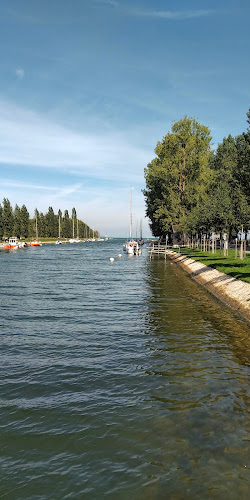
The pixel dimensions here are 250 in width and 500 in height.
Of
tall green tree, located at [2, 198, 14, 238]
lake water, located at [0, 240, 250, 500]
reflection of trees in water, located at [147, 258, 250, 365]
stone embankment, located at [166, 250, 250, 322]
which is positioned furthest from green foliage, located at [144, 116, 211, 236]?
tall green tree, located at [2, 198, 14, 238]

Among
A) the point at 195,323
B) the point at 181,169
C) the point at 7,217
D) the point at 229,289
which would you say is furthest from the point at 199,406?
the point at 7,217

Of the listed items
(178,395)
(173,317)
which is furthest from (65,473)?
(173,317)

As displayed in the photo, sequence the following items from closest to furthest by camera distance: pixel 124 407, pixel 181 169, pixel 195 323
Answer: pixel 124 407 → pixel 195 323 → pixel 181 169

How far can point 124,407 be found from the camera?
9406 mm

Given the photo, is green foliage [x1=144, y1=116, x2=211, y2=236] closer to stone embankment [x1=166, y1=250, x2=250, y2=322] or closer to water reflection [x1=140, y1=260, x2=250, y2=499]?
stone embankment [x1=166, y1=250, x2=250, y2=322]

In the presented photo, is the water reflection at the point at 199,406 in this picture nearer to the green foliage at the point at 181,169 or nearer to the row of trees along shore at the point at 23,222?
the green foliage at the point at 181,169

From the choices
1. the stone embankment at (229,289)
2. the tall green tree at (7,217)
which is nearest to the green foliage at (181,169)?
the stone embankment at (229,289)

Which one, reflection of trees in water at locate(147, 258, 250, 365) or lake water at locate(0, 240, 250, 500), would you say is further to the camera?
reflection of trees in water at locate(147, 258, 250, 365)

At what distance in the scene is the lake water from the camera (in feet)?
21.6

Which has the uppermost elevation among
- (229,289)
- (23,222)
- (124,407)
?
(23,222)

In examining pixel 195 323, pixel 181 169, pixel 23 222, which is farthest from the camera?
pixel 23 222

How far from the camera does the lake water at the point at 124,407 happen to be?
21.6 ft

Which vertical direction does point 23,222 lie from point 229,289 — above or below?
above

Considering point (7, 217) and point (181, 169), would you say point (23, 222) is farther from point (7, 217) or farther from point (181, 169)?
point (181, 169)
